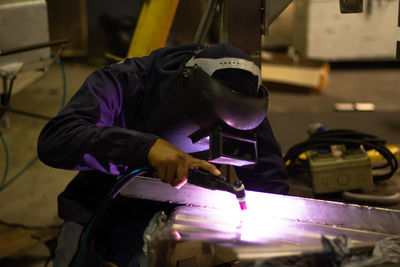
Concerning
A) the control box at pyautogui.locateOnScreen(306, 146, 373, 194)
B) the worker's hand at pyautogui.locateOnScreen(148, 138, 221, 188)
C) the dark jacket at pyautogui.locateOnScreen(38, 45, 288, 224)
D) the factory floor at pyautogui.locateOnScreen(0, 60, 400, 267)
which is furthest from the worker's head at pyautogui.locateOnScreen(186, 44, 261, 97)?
the factory floor at pyautogui.locateOnScreen(0, 60, 400, 267)

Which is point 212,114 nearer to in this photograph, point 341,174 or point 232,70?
point 232,70

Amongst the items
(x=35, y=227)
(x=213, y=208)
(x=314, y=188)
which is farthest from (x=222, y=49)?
(x=35, y=227)

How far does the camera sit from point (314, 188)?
83.7 inches

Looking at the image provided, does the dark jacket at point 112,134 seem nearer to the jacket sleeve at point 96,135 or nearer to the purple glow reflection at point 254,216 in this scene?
the jacket sleeve at point 96,135

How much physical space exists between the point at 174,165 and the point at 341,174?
1277 millimetres

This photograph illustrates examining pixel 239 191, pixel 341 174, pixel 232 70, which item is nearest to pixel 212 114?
pixel 232 70

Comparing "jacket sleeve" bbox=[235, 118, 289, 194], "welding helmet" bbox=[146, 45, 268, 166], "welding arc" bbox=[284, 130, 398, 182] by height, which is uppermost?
"welding helmet" bbox=[146, 45, 268, 166]

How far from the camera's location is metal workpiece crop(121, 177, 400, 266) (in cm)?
93

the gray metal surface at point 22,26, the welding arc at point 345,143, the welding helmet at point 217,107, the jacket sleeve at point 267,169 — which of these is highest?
the gray metal surface at point 22,26

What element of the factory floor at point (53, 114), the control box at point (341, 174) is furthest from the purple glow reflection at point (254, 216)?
A: the factory floor at point (53, 114)

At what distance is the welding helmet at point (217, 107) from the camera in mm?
1213

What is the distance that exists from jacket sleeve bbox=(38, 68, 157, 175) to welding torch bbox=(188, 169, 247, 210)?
14 cm

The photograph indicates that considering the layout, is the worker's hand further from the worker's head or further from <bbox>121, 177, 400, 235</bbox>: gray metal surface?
the worker's head

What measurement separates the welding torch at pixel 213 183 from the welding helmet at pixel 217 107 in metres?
0.08
